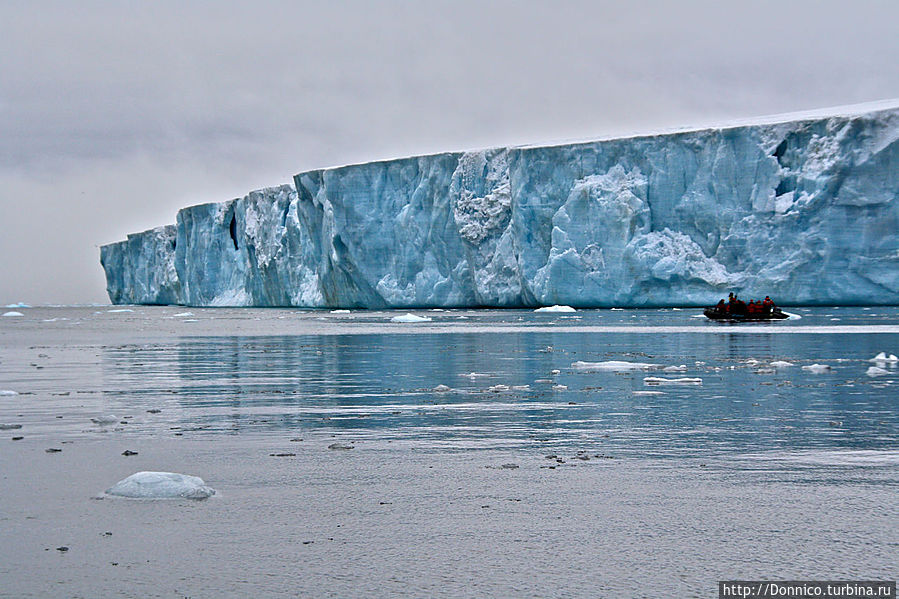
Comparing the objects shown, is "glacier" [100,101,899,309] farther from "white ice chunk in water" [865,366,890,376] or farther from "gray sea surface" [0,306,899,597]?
"white ice chunk in water" [865,366,890,376]

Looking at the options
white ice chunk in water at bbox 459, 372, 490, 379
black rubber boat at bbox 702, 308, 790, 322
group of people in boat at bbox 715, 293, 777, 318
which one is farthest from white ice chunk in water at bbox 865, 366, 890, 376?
A: group of people in boat at bbox 715, 293, 777, 318

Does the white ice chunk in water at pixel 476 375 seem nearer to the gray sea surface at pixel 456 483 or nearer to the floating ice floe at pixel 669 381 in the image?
the gray sea surface at pixel 456 483

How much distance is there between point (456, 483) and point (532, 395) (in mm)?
4443

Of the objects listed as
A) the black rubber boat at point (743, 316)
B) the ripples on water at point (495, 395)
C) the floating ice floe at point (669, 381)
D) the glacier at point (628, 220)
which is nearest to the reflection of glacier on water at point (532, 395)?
the ripples on water at point (495, 395)

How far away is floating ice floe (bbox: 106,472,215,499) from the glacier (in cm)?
3229

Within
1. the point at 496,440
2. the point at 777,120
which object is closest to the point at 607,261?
the point at 777,120

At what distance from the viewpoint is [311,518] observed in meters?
4.50

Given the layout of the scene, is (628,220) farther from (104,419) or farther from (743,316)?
(104,419)

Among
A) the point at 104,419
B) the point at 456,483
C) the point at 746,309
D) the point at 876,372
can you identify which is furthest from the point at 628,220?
the point at 456,483

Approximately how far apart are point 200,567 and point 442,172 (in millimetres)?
39859

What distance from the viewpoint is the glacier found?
3378 cm

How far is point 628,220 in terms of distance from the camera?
3716 centimetres

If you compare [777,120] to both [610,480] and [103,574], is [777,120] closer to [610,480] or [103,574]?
[610,480]

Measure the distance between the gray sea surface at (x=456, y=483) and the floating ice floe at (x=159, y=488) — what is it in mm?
106
